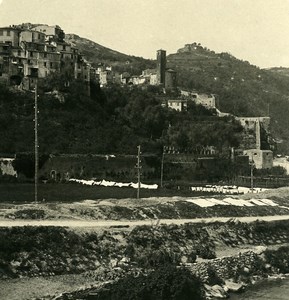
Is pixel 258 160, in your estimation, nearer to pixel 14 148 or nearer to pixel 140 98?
pixel 140 98

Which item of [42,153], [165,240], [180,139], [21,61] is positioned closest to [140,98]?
[180,139]

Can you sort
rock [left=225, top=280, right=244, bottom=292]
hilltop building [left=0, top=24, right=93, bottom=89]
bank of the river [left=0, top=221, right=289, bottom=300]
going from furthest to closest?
hilltop building [left=0, top=24, right=93, bottom=89], rock [left=225, top=280, right=244, bottom=292], bank of the river [left=0, top=221, right=289, bottom=300]

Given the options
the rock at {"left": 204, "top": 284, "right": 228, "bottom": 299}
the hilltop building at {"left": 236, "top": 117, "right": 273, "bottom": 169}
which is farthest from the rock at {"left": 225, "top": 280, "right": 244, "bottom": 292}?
the hilltop building at {"left": 236, "top": 117, "right": 273, "bottom": 169}

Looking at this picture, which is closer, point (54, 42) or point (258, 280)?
point (258, 280)

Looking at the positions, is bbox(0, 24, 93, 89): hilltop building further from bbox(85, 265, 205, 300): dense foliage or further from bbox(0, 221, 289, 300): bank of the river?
bbox(85, 265, 205, 300): dense foliage

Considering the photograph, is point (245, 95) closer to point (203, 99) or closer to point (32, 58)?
point (203, 99)

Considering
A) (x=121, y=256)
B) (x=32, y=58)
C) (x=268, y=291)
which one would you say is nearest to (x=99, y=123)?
(x=32, y=58)
